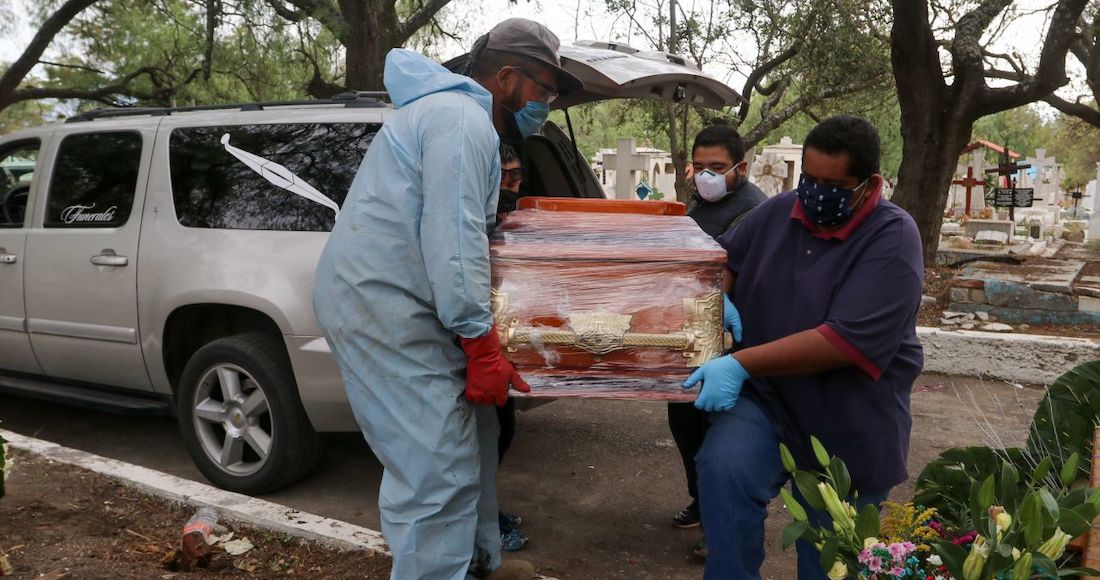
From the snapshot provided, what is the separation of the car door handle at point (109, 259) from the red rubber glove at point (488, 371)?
8.75 ft

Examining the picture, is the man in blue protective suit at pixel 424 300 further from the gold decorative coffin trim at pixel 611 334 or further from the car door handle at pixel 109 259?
the car door handle at pixel 109 259

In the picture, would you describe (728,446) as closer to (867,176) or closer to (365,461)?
(867,176)

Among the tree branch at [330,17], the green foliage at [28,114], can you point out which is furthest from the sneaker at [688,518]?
the green foliage at [28,114]

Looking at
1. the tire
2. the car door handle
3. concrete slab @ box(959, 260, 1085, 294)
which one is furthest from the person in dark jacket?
concrete slab @ box(959, 260, 1085, 294)

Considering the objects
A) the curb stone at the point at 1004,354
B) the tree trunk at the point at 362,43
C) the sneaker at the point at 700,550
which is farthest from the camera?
the tree trunk at the point at 362,43

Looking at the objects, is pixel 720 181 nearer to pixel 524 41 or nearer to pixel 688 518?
pixel 524 41

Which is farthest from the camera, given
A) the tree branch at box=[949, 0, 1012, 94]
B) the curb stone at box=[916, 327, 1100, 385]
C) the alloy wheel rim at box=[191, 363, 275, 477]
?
the tree branch at box=[949, 0, 1012, 94]

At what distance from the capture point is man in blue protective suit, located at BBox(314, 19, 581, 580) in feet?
8.53

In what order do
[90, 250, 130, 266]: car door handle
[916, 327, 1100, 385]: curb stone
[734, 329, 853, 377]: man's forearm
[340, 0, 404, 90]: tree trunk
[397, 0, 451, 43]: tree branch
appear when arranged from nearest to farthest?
[734, 329, 853, 377]: man's forearm → [90, 250, 130, 266]: car door handle → [916, 327, 1100, 385]: curb stone → [340, 0, 404, 90]: tree trunk → [397, 0, 451, 43]: tree branch

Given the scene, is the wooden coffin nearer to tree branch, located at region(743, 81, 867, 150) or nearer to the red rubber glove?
the red rubber glove

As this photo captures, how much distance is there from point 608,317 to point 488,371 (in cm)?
40

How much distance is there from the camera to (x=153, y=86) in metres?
18.3

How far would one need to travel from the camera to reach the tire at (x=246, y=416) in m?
4.17

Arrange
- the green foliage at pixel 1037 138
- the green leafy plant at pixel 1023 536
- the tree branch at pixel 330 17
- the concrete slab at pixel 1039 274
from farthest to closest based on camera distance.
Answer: the green foliage at pixel 1037 138 < the tree branch at pixel 330 17 < the concrete slab at pixel 1039 274 < the green leafy plant at pixel 1023 536
